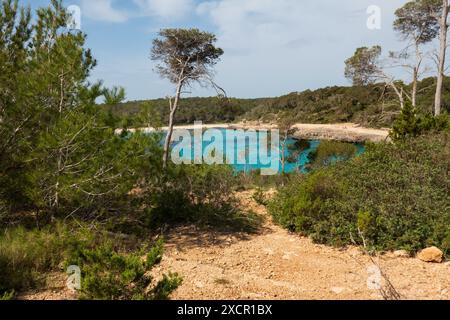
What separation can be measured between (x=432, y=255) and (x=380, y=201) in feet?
4.33

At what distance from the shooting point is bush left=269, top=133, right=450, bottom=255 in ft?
17.2

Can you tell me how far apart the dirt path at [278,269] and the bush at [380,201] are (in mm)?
335

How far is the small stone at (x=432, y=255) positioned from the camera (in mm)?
4754

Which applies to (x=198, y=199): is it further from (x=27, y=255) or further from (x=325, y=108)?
(x=325, y=108)

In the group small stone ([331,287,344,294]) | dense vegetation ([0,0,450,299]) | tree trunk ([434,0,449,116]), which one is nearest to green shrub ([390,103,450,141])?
dense vegetation ([0,0,450,299])

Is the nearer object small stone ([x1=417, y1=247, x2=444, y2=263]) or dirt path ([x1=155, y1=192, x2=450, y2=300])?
dirt path ([x1=155, y1=192, x2=450, y2=300])

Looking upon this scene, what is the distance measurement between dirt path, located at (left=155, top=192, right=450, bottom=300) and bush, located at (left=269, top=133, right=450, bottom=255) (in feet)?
1.10

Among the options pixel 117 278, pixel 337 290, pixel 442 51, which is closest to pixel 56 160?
pixel 117 278

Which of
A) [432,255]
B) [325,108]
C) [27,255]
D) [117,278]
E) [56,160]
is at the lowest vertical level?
[432,255]

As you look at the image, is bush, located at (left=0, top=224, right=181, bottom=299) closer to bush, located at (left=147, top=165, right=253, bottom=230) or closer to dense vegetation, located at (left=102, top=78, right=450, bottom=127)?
bush, located at (left=147, top=165, right=253, bottom=230)

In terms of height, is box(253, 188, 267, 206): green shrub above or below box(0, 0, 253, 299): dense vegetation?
below

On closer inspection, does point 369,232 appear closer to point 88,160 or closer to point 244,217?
point 244,217

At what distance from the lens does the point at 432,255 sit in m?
4.77
